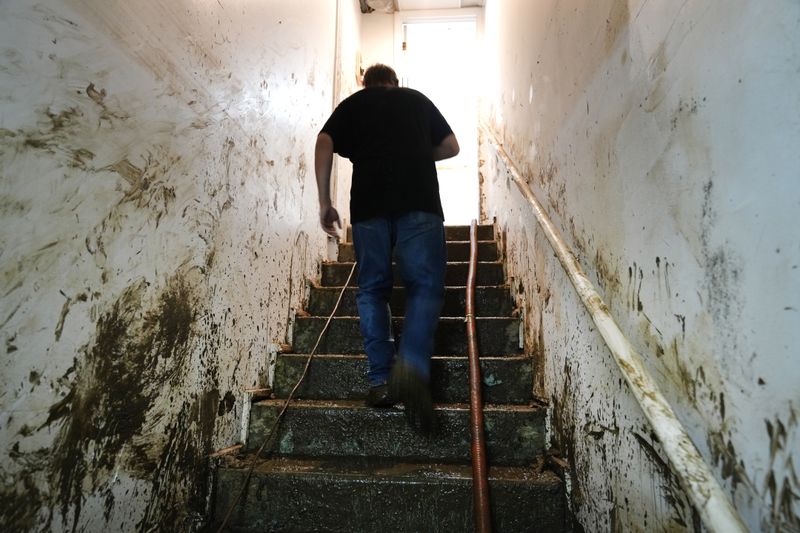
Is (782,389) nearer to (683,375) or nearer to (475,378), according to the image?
(683,375)

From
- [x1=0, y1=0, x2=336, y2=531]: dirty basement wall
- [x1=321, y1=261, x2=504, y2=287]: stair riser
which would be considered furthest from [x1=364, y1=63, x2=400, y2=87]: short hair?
[x1=321, y1=261, x2=504, y2=287]: stair riser

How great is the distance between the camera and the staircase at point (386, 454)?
144 cm

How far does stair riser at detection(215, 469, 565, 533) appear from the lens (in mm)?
1426

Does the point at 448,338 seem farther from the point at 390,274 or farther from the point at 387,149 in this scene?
the point at 387,149

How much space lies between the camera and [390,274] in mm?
1845

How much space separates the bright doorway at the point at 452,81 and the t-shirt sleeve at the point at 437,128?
340cm

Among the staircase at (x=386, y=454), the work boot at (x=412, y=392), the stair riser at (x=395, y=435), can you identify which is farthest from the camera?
the stair riser at (x=395, y=435)

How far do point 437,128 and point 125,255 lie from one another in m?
1.37

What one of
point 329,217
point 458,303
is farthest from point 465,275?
point 329,217

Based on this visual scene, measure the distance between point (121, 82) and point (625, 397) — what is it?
144 cm

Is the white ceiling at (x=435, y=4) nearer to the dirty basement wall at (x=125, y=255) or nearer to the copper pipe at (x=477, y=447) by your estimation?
the dirty basement wall at (x=125, y=255)

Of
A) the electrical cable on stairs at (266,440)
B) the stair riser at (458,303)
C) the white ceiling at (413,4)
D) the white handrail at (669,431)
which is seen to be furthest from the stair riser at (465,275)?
the white ceiling at (413,4)

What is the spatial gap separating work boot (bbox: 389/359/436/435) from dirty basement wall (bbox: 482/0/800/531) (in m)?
Result: 0.47

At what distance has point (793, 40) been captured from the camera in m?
0.55
